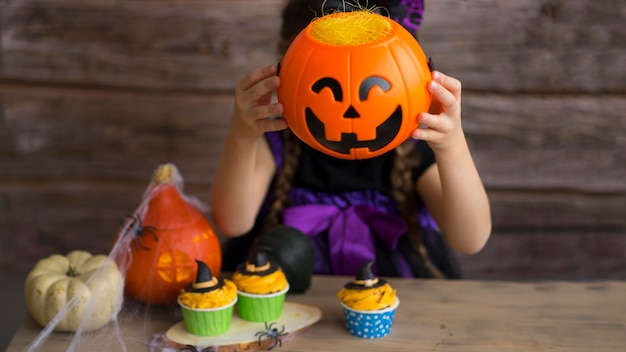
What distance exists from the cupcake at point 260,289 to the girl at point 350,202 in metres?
0.23

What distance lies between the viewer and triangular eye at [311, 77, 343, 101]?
0.90 m

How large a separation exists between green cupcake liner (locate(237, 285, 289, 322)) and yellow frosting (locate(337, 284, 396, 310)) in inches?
4.2

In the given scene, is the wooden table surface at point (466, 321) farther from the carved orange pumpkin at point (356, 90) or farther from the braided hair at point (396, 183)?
the carved orange pumpkin at point (356, 90)

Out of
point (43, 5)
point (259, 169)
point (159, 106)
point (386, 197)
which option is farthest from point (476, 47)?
point (43, 5)

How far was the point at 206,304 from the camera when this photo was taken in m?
1.06

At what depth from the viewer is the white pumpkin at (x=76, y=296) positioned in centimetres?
109

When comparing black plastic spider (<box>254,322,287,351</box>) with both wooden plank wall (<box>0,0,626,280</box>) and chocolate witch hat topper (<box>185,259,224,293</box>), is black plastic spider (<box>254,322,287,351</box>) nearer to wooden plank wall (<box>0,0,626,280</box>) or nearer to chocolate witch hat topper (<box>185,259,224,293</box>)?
chocolate witch hat topper (<box>185,259,224,293</box>)

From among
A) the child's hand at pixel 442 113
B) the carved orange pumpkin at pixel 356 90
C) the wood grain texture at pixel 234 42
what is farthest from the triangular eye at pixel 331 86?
the wood grain texture at pixel 234 42

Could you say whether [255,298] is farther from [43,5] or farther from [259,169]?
[43,5]

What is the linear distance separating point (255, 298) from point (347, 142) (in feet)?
1.10

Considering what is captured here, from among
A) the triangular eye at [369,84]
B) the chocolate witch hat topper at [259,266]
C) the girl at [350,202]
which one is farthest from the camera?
the girl at [350,202]

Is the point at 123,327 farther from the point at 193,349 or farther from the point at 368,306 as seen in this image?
the point at 368,306

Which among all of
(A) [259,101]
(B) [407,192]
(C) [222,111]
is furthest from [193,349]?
(C) [222,111]

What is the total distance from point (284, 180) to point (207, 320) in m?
0.50
